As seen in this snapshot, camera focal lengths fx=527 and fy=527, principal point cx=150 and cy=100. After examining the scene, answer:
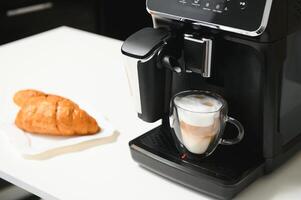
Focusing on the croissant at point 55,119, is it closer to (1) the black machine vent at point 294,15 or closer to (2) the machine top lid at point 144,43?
(2) the machine top lid at point 144,43

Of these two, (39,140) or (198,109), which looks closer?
(198,109)

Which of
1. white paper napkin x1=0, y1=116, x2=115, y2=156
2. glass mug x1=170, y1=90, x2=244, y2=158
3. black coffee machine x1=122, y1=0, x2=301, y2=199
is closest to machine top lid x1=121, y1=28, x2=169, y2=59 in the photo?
black coffee machine x1=122, y1=0, x2=301, y2=199

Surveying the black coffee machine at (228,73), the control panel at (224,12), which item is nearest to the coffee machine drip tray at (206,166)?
the black coffee machine at (228,73)

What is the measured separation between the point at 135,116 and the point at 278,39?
0.42m

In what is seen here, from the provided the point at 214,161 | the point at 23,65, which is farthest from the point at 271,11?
the point at 23,65

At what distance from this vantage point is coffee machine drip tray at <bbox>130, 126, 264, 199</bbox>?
0.92 metres

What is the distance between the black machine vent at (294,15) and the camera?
909 mm

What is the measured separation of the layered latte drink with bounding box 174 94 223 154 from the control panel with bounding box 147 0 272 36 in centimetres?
14

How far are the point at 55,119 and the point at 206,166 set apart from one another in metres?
0.33

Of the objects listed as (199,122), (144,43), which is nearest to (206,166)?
(199,122)

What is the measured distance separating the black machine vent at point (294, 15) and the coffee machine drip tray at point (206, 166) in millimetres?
245

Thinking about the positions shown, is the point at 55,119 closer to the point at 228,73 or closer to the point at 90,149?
the point at 90,149

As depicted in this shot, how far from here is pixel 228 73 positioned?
99cm

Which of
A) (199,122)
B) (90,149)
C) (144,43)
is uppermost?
(144,43)
